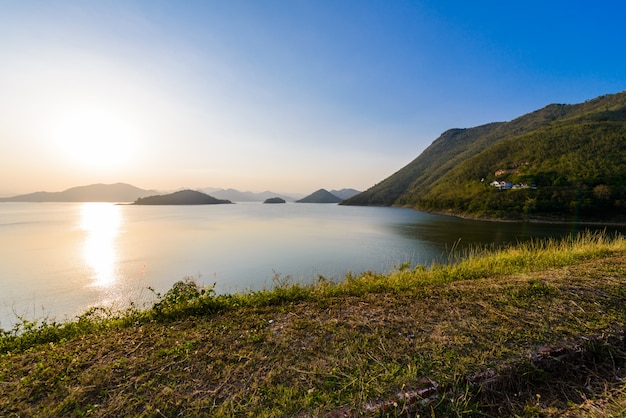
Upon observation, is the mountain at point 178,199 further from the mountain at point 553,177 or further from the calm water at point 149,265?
the calm water at point 149,265

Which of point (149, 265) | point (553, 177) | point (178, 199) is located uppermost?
point (553, 177)

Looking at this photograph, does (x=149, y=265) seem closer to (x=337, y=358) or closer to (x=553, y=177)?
(x=337, y=358)

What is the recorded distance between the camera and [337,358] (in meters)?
2.91

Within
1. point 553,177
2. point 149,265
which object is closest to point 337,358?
point 149,265

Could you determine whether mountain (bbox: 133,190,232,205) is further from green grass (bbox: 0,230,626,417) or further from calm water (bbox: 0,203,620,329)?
green grass (bbox: 0,230,626,417)

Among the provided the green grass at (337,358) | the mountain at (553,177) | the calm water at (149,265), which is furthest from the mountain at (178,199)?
the green grass at (337,358)

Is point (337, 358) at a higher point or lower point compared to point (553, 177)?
lower

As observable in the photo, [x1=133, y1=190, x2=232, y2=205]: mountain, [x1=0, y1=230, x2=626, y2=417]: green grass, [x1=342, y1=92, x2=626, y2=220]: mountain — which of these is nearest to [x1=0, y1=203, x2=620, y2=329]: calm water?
[x1=0, y1=230, x2=626, y2=417]: green grass

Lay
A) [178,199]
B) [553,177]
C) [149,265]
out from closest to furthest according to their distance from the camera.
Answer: [149,265]
[553,177]
[178,199]

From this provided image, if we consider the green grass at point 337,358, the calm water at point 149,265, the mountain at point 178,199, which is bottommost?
the calm water at point 149,265

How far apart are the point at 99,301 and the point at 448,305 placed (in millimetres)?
13304

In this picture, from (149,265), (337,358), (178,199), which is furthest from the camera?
(178,199)

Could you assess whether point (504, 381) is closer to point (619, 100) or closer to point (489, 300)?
point (489, 300)

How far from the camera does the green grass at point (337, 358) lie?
2324 millimetres
